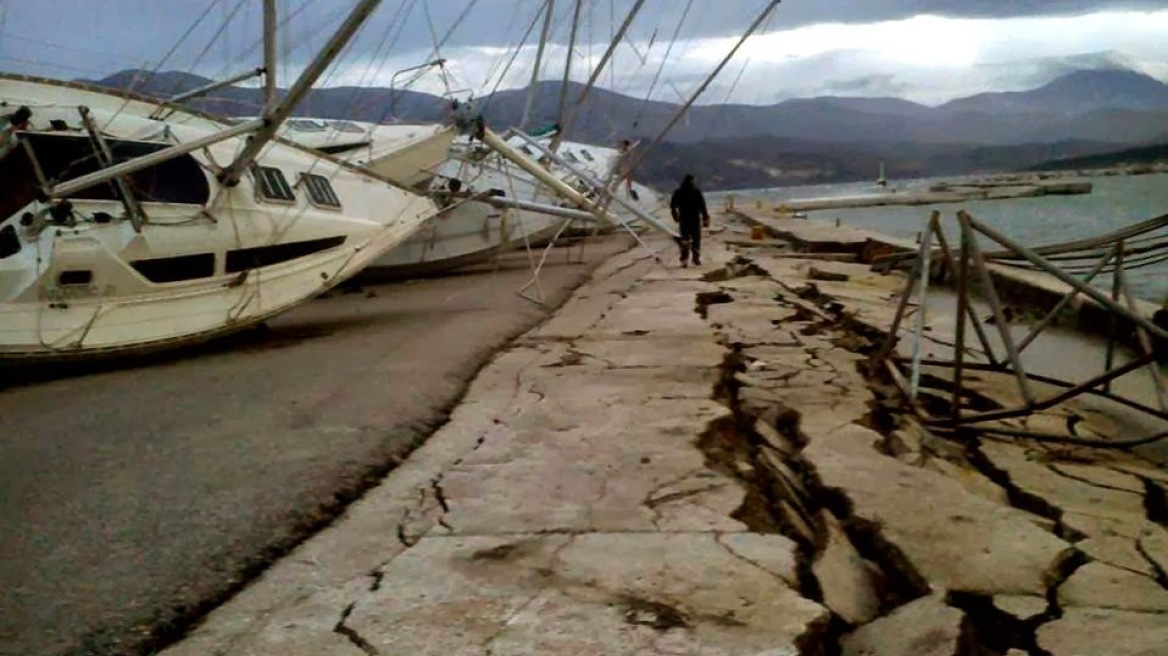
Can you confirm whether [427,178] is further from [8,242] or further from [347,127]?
[8,242]

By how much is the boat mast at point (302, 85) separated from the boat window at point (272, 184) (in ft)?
1.89

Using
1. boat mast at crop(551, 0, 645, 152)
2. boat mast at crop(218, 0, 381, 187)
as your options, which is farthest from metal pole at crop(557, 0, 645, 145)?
boat mast at crop(218, 0, 381, 187)

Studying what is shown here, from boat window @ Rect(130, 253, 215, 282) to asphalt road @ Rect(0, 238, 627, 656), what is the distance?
0.75 m

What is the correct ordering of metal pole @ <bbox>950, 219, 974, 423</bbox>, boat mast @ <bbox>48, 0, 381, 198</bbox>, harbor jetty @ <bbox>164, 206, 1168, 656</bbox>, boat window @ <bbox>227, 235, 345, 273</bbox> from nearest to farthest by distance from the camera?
harbor jetty @ <bbox>164, 206, 1168, 656</bbox>
metal pole @ <bbox>950, 219, 974, 423</bbox>
boat mast @ <bbox>48, 0, 381, 198</bbox>
boat window @ <bbox>227, 235, 345, 273</bbox>

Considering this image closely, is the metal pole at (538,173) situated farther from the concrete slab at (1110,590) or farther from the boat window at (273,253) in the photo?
the concrete slab at (1110,590)

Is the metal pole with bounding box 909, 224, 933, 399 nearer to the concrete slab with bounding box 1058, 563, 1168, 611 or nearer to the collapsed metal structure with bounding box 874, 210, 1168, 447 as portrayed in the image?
the collapsed metal structure with bounding box 874, 210, 1168, 447

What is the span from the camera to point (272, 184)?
10398 millimetres

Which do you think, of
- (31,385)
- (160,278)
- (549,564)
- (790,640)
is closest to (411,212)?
(160,278)

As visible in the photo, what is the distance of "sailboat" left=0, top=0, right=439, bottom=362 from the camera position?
819cm

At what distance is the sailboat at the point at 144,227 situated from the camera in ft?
26.9

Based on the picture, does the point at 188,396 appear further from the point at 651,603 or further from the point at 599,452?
the point at 651,603

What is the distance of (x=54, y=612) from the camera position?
9.95ft

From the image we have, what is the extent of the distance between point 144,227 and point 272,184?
178 cm

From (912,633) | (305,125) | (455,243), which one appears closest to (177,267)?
(912,633)
